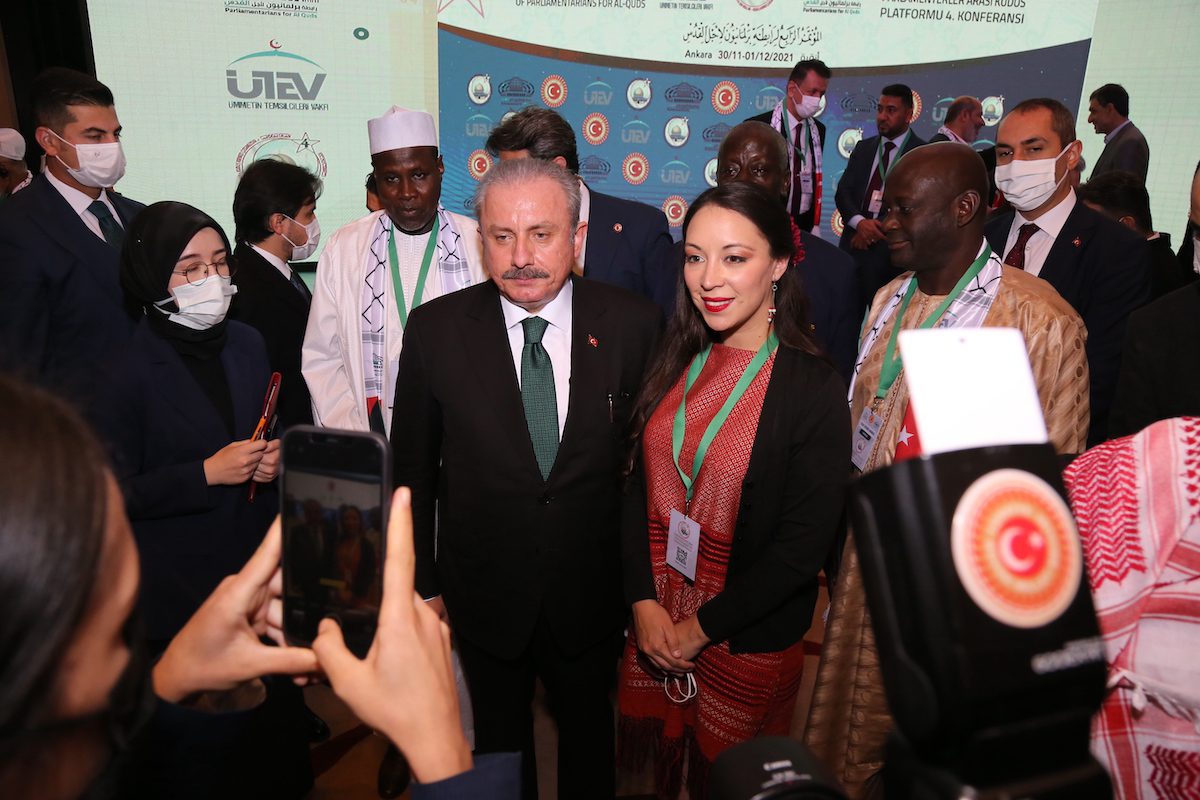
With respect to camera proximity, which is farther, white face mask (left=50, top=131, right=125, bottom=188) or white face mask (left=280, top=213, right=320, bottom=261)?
white face mask (left=280, top=213, right=320, bottom=261)

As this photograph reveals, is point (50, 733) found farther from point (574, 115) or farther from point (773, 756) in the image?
point (574, 115)

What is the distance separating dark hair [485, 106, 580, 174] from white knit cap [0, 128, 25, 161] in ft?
11.6

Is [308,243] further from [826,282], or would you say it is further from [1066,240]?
[1066,240]

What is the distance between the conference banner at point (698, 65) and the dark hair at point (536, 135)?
209 cm

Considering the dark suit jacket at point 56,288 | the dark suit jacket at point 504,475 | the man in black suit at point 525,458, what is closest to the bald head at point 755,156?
the man in black suit at point 525,458

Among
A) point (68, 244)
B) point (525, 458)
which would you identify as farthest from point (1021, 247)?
point (68, 244)

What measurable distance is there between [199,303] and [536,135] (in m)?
1.92

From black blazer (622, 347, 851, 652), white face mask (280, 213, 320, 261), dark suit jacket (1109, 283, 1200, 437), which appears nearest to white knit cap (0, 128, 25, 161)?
white face mask (280, 213, 320, 261)

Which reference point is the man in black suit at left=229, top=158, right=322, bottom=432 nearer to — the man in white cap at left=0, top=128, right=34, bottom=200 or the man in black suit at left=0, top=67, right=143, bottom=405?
the man in black suit at left=0, top=67, right=143, bottom=405

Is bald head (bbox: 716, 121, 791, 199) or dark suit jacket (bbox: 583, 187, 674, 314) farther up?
bald head (bbox: 716, 121, 791, 199)

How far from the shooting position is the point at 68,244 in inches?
114

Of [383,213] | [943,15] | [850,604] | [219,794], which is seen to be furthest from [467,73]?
[219,794]

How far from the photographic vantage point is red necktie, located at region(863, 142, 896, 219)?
17.1 ft

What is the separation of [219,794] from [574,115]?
208 inches
